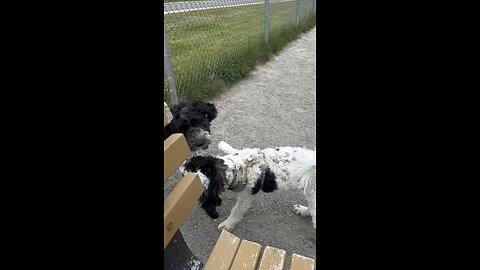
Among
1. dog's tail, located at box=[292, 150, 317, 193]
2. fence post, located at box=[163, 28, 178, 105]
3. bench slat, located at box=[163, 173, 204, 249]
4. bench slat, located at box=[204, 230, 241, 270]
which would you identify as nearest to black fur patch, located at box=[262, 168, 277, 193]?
dog's tail, located at box=[292, 150, 317, 193]

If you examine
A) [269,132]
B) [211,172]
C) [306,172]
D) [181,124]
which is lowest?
[269,132]

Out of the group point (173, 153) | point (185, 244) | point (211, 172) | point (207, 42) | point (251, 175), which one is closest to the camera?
point (173, 153)

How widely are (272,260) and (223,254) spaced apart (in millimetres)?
226

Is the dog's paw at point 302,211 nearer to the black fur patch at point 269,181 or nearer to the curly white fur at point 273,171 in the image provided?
the curly white fur at point 273,171

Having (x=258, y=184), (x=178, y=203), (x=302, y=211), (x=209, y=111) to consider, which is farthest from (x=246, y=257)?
(x=209, y=111)

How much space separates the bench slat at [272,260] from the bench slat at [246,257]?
0.03 meters

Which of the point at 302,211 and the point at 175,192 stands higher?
the point at 175,192

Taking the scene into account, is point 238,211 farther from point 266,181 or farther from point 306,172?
point 306,172

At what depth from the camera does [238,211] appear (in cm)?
254

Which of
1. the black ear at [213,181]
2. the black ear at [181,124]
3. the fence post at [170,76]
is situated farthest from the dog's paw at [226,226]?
the fence post at [170,76]

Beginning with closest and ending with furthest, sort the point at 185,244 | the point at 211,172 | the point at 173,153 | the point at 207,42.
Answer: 1. the point at 173,153
2. the point at 185,244
3. the point at 211,172
4. the point at 207,42
